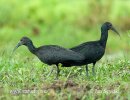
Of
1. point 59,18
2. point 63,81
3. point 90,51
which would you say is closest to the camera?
point 63,81

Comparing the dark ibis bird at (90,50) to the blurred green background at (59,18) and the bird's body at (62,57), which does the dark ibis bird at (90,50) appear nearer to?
the bird's body at (62,57)

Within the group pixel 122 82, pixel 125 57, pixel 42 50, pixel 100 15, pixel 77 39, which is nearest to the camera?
pixel 122 82

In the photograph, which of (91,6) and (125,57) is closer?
(125,57)

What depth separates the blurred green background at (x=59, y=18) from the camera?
21.5 meters

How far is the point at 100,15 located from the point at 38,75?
39.0 ft

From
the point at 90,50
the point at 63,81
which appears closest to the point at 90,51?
the point at 90,50

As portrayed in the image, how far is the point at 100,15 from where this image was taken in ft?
73.0

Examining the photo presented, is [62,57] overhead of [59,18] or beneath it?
beneath

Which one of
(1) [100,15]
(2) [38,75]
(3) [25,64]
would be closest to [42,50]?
(2) [38,75]

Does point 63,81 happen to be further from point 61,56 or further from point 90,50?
point 90,50

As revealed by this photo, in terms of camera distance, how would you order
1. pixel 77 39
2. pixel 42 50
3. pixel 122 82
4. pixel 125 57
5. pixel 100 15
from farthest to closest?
pixel 100 15 → pixel 77 39 → pixel 125 57 → pixel 42 50 → pixel 122 82

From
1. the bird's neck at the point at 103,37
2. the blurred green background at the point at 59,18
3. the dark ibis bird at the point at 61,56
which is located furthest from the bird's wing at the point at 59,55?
the blurred green background at the point at 59,18

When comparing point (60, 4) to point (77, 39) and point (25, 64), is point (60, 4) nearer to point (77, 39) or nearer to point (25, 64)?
point (77, 39)

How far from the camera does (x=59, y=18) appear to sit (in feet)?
73.7
